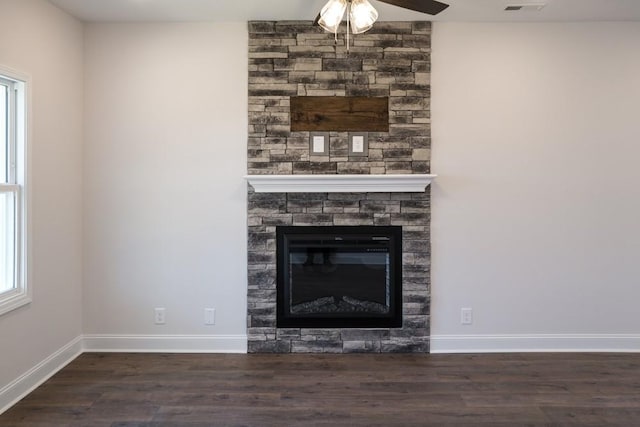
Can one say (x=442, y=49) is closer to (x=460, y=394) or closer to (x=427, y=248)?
(x=427, y=248)

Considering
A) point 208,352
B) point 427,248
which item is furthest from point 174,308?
point 427,248

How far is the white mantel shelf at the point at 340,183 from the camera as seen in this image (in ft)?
11.0

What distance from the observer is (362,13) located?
223 centimetres

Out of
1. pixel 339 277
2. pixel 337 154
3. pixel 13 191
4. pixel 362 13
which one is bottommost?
pixel 339 277

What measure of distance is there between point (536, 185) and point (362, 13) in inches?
85.2

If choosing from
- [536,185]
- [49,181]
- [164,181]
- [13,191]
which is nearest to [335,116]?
[164,181]

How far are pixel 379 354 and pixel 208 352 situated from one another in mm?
1377

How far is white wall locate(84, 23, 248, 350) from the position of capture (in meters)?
3.51

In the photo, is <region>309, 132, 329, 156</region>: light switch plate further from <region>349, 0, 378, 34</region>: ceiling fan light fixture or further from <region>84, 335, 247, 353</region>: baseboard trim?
<region>84, 335, 247, 353</region>: baseboard trim

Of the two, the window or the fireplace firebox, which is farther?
the fireplace firebox

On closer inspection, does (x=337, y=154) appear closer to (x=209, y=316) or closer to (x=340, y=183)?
(x=340, y=183)

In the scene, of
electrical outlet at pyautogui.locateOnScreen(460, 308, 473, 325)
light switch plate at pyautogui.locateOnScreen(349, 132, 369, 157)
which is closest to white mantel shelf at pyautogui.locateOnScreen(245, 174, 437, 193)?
light switch plate at pyautogui.locateOnScreen(349, 132, 369, 157)

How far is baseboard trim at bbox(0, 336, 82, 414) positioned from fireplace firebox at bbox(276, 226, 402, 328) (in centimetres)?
160

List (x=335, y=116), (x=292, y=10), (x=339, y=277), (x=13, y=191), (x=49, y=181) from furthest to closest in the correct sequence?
(x=339, y=277)
(x=335, y=116)
(x=292, y=10)
(x=49, y=181)
(x=13, y=191)
